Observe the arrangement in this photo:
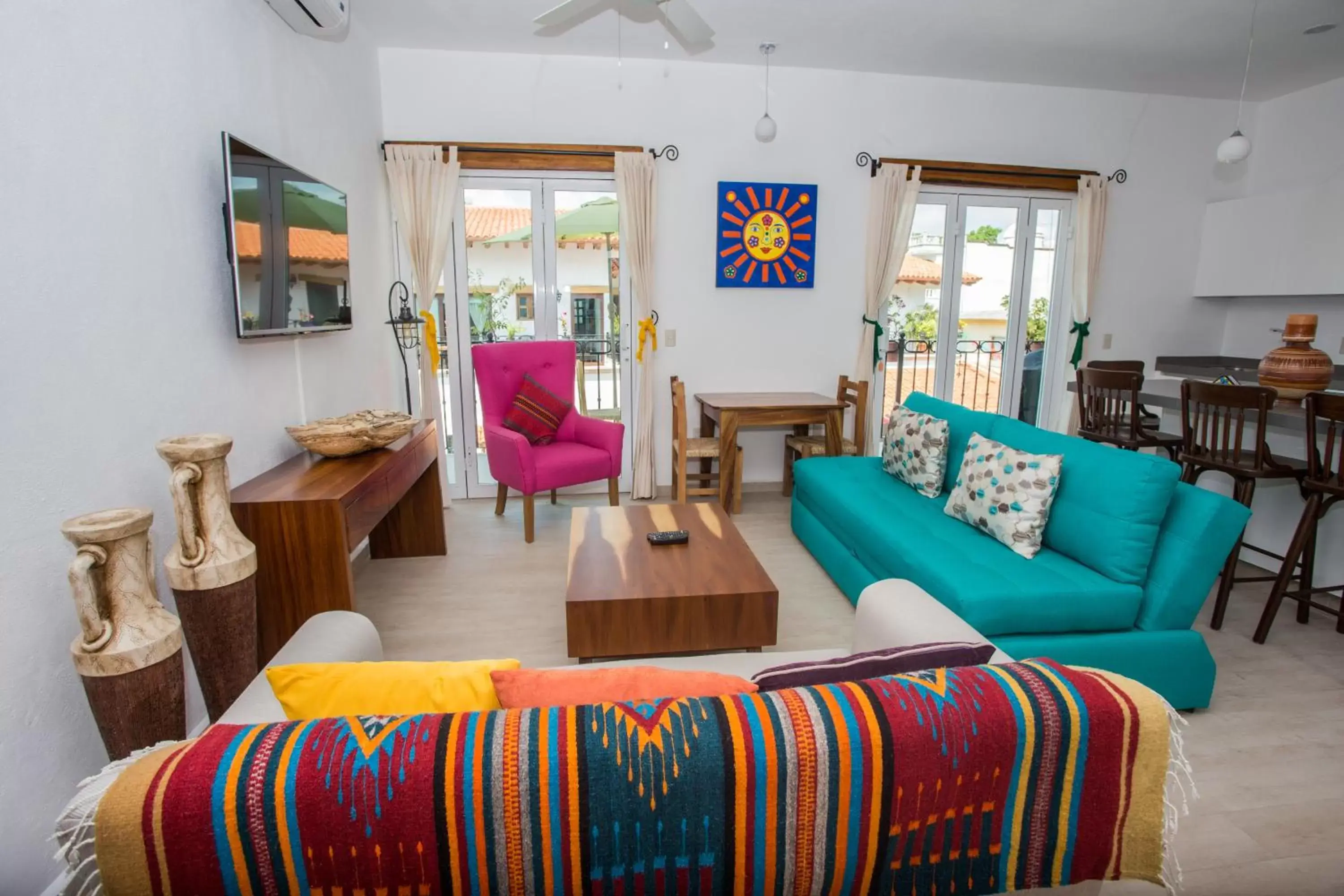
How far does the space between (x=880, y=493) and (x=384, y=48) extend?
3900 mm

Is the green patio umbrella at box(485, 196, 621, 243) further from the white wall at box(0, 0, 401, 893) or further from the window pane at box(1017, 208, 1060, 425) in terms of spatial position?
the window pane at box(1017, 208, 1060, 425)

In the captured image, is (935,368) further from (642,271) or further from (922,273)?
(642,271)

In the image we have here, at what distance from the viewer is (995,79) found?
4.39 metres

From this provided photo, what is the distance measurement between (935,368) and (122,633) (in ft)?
15.8

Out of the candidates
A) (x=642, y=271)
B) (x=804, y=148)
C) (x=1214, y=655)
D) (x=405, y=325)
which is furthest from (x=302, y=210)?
(x=1214, y=655)

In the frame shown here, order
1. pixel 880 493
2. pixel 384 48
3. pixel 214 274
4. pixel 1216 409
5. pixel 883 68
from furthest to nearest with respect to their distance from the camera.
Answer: pixel 883 68 → pixel 384 48 → pixel 880 493 → pixel 1216 409 → pixel 214 274

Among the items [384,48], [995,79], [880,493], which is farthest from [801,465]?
[384,48]

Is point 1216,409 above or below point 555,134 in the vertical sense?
below

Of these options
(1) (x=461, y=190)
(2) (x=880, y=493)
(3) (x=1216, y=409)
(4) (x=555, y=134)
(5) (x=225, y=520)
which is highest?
(4) (x=555, y=134)

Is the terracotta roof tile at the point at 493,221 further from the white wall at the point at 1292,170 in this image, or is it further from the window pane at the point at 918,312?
the white wall at the point at 1292,170

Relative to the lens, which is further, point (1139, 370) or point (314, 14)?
point (1139, 370)

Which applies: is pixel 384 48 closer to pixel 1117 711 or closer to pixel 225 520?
pixel 225 520

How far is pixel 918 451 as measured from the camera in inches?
122

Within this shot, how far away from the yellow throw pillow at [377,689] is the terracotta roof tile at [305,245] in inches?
70.7
